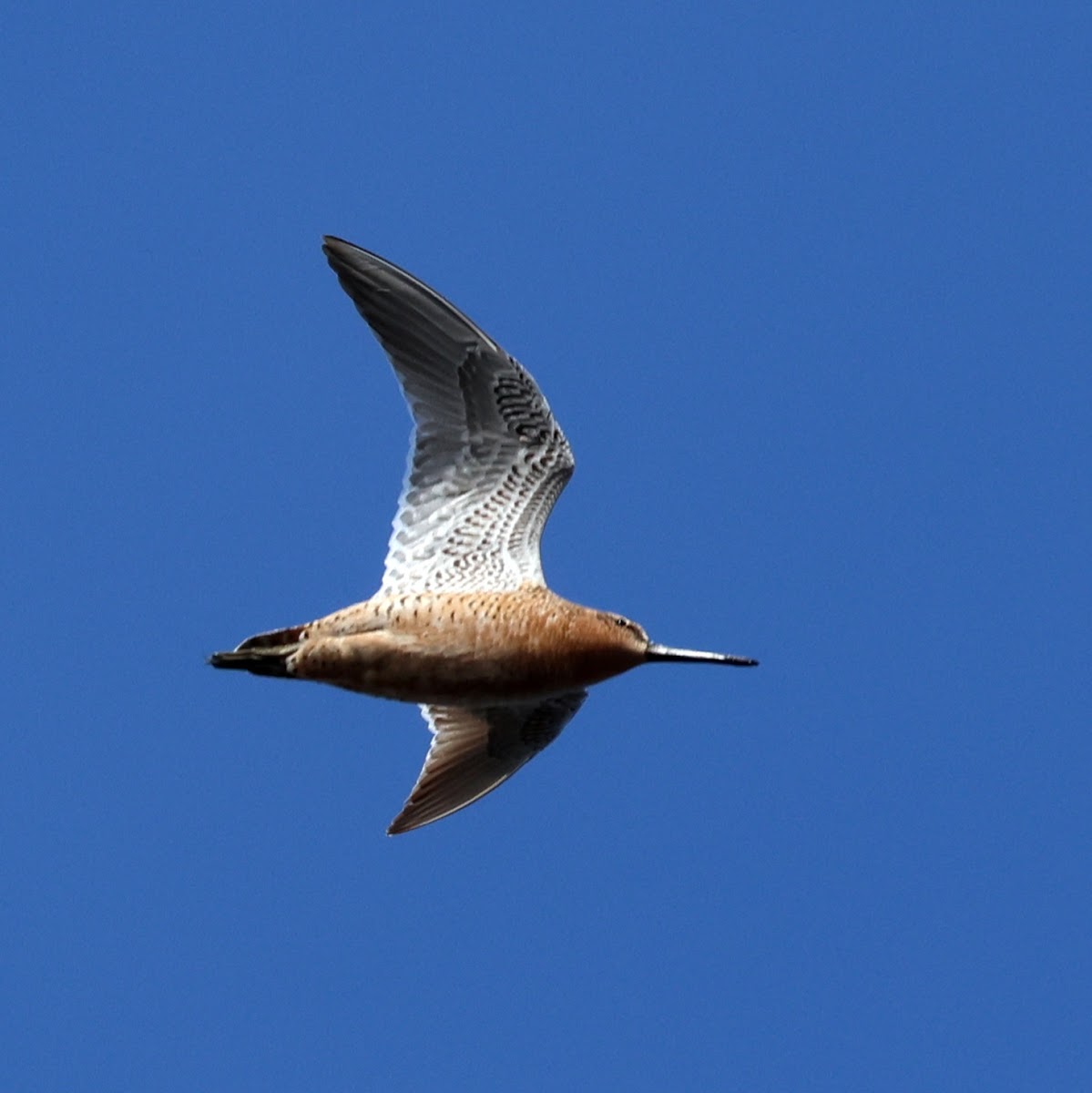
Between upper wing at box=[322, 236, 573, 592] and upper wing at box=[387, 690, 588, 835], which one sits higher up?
upper wing at box=[322, 236, 573, 592]

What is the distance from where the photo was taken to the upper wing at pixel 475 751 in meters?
18.0

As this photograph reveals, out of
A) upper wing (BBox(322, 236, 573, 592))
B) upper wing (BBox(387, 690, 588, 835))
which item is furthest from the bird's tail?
upper wing (BBox(387, 690, 588, 835))

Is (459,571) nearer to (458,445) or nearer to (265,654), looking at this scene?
(458,445)

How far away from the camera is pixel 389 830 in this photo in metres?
17.9

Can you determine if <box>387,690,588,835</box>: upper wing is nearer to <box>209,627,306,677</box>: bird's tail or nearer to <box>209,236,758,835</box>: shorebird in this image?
<box>209,236,758,835</box>: shorebird

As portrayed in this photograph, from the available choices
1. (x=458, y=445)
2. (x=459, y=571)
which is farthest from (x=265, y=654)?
(x=458, y=445)

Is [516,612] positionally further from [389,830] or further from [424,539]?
[389,830]

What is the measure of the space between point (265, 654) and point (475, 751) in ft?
7.72

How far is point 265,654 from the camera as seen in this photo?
16.6m

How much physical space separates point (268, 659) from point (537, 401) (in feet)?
9.67

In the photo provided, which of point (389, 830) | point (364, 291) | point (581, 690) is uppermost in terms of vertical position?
point (364, 291)

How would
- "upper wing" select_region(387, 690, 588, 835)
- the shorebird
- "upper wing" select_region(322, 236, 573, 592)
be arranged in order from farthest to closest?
"upper wing" select_region(387, 690, 588, 835) → "upper wing" select_region(322, 236, 573, 592) → the shorebird

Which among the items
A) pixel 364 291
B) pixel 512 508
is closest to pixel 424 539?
pixel 512 508

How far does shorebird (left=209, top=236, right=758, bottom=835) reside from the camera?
16406mm
